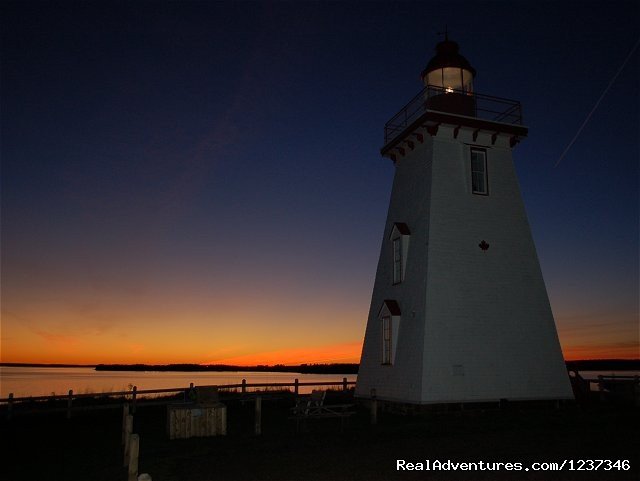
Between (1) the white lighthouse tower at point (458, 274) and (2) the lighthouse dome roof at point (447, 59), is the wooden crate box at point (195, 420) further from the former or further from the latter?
(2) the lighthouse dome roof at point (447, 59)

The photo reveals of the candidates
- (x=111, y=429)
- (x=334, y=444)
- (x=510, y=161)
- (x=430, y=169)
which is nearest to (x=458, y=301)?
(x=430, y=169)

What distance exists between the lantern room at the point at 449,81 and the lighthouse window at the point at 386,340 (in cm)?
745

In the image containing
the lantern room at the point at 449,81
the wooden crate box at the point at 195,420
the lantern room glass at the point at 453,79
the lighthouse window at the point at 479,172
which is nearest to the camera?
the wooden crate box at the point at 195,420

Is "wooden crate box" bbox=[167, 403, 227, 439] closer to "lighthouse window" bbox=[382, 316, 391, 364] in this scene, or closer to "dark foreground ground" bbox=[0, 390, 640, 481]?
"dark foreground ground" bbox=[0, 390, 640, 481]

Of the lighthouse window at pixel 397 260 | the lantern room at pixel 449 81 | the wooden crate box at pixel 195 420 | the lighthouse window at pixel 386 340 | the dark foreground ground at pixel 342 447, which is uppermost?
the lantern room at pixel 449 81

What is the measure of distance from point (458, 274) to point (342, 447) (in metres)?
7.76

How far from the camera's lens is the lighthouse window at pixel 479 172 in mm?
18922

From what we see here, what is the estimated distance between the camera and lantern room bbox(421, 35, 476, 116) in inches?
765

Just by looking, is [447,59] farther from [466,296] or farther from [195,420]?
[195,420]

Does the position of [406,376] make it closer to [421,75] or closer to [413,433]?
[413,433]

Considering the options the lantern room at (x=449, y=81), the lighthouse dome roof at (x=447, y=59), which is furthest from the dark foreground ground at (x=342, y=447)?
the lighthouse dome roof at (x=447, y=59)

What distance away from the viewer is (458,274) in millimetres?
17703

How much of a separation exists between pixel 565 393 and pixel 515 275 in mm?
4070

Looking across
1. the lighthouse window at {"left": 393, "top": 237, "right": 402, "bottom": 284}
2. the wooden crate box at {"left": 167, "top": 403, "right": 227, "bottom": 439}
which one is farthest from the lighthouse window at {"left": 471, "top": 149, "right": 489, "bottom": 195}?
the wooden crate box at {"left": 167, "top": 403, "right": 227, "bottom": 439}
